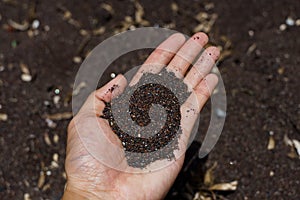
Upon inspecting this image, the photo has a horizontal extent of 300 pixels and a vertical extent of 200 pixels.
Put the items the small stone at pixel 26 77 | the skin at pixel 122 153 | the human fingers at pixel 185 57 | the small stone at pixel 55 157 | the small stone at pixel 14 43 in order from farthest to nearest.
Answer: the small stone at pixel 14 43 < the small stone at pixel 26 77 < the small stone at pixel 55 157 < the human fingers at pixel 185 57 < the skin at pixel 122 153

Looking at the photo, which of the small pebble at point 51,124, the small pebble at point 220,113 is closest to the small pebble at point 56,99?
the small pebble at point 51,124

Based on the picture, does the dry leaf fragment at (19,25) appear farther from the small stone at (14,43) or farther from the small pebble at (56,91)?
the small pebble at (56,91)

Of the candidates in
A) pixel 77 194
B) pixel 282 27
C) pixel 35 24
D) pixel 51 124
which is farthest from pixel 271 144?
pixel 35 24

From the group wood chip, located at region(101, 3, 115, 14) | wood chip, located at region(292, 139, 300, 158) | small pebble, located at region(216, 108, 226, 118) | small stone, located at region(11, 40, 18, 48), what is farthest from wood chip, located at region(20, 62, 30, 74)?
wood chip, located at region(292, 139, 300, 158)

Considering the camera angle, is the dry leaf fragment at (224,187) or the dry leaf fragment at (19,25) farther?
the dry leaf fragment at (19,25)

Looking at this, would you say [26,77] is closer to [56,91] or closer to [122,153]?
[56,91]

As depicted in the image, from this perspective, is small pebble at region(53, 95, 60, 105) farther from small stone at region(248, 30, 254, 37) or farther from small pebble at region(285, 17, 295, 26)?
small pebble at region(285, 17, 295, 26)

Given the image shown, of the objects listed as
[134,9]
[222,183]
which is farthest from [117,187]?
[134,9]
